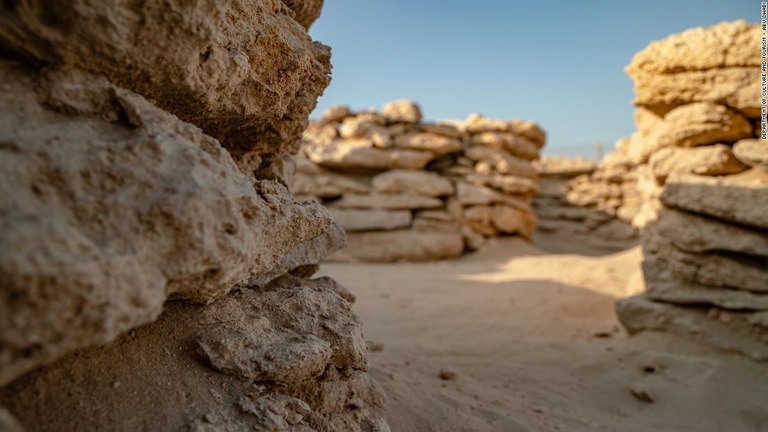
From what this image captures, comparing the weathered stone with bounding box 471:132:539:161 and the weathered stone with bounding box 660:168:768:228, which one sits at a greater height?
the weathered stone with bounding box 471:132:539:161

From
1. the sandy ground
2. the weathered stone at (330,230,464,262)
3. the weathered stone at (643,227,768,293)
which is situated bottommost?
the weathered stone at (330,230,464,262)

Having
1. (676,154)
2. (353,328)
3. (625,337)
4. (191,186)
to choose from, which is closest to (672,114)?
(676,154)

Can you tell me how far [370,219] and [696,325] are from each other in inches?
298

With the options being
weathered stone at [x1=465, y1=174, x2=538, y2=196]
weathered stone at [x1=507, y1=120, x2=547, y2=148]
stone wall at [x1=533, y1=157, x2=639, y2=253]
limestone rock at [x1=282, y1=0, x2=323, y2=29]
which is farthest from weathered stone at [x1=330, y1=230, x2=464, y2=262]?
limestone rock at [x1=282, y1=0, x2=323, y2=29]

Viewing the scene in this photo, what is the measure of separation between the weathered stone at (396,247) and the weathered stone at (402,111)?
340cm

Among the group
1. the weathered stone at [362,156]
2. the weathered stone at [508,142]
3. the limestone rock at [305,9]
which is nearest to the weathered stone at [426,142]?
the weathered stone at [362,156]

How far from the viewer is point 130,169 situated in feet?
3.94

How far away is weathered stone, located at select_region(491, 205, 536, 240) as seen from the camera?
1187 cm

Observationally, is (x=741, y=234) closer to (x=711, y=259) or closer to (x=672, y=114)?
(x=711, y=259)

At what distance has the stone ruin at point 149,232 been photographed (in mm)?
980

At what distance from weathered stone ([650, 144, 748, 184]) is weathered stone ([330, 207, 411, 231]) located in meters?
6.54

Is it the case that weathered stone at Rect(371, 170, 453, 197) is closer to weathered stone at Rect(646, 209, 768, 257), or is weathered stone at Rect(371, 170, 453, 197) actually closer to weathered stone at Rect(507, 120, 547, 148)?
weathered stone at Rect(507, 120, 547, 148)

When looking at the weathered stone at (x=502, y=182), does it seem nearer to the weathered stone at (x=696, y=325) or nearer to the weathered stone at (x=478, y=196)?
the weathered stone at (x=478, y=196)

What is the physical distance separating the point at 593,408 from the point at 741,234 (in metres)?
2.43
